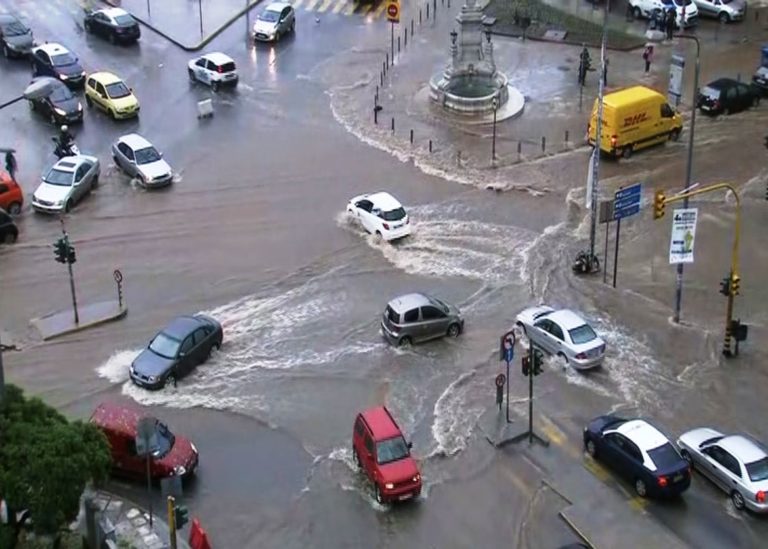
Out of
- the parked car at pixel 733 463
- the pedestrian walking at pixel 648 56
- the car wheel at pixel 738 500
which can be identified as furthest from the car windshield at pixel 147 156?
the car wheel at pixel 738 500

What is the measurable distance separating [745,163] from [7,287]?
2905 cm

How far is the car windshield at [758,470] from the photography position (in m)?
29.2

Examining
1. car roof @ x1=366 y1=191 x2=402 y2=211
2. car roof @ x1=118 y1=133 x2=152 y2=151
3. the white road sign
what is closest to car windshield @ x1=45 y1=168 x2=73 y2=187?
car roof @ x1=118 y1=133 x2=152 y2=151

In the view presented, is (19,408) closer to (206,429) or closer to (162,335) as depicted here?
(206,429)

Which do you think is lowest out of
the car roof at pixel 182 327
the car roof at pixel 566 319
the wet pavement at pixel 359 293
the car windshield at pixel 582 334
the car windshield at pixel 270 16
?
the wet pavement at pixel 359 293

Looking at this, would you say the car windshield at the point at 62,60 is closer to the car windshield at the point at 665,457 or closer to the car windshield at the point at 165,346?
the car windshield at the point at 165,346

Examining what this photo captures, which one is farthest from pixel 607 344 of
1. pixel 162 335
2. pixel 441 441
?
pixel 162 335

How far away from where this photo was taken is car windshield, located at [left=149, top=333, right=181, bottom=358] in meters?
34.9

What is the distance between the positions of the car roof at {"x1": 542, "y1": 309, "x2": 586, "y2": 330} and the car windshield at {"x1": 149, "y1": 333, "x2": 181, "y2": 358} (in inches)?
430

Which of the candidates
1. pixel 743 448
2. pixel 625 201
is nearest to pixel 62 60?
pixel 625 201

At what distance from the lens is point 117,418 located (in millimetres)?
30109

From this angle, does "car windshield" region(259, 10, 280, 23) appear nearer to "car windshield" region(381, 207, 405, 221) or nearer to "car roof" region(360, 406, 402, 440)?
"car windshield" region(381, 207, 405, 221)

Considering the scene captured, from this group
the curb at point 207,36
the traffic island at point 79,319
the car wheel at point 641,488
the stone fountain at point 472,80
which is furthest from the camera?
the curb at point 207,36

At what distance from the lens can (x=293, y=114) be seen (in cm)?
5503
